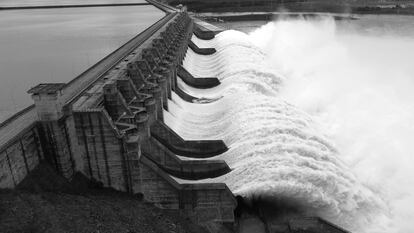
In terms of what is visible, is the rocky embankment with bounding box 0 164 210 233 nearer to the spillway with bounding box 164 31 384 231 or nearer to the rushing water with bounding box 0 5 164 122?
the spillway with bounding box 164 31 384 231

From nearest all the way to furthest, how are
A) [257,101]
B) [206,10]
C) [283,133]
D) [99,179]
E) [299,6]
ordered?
1. [99,179]
2. [283,133]
3. [257,101]
4. [299,6]
5. [206,10]

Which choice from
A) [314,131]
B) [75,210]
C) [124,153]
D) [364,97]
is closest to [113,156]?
[124,153]

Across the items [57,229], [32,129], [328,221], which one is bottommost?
[328,221]

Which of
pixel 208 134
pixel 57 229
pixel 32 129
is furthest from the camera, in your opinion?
pixel 208 134

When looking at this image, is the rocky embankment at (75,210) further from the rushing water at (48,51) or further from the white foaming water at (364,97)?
the white foaming water at (364,97)

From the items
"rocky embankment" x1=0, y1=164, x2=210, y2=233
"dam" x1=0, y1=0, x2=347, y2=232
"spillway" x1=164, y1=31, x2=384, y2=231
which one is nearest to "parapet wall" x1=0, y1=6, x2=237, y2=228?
"dam" x1=0, y1=0, x2=347, y2=232

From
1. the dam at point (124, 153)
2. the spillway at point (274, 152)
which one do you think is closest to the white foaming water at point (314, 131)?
the spillway at point (274, 152)

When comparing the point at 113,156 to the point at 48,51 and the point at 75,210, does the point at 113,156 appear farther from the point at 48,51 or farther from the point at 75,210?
the point at 48,51

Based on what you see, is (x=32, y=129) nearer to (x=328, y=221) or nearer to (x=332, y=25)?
(x=328, y=221)

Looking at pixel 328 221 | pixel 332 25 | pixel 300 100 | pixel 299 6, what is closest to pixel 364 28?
pixel 332 25
